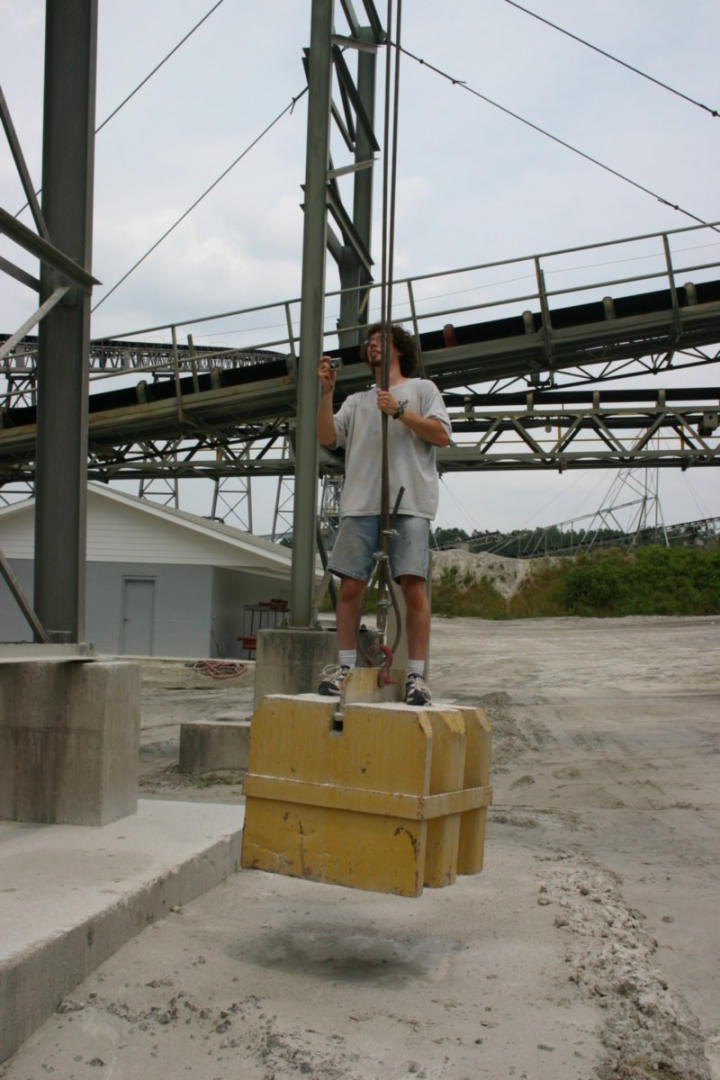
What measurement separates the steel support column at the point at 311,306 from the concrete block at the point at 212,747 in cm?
119

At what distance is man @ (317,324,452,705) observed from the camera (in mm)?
4848

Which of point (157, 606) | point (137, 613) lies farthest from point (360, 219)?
point (137, 613)

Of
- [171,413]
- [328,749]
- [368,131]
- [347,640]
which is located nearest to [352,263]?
[368,131]

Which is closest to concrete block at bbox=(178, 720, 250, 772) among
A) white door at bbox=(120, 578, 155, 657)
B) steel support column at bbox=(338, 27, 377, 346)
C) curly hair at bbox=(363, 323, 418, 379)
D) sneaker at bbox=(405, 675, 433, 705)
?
curly hair at bbox=(363, 323, 418, 379)

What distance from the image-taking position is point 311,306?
10.7 meters

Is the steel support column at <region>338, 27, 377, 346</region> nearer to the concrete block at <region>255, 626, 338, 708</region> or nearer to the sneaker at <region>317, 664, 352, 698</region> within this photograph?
the concrete block at <region>255, 626, 338, 708</region>

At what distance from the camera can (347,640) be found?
16.2ft

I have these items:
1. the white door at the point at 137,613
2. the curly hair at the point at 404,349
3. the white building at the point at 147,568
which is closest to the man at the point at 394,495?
the curly hair at the point at 404,349

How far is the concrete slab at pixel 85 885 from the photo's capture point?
349 centimetres

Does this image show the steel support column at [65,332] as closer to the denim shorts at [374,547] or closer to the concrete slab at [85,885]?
the concrete slab at [85,885]

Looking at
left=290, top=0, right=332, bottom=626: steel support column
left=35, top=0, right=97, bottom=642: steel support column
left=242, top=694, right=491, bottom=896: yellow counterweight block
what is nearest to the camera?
left=242, top=694, right=491, bottom=896: yellow counterweight block

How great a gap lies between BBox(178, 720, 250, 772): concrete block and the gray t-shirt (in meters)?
5.64

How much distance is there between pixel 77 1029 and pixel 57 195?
4.24 m

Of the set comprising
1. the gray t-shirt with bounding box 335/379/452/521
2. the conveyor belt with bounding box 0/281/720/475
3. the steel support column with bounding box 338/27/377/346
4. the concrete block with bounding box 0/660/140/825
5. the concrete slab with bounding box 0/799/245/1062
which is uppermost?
→ the steel support column with bounding box 338/27/377/346
